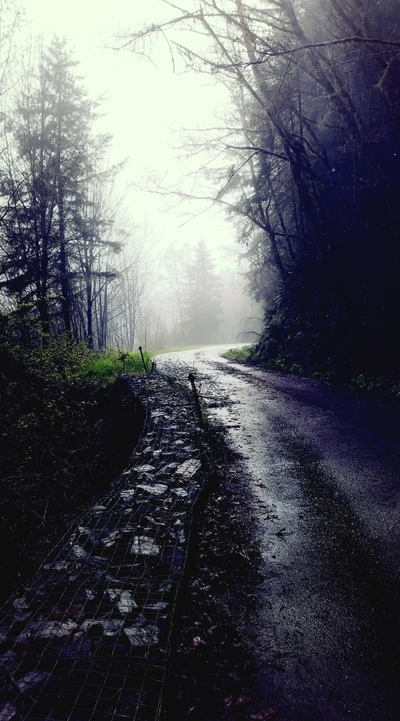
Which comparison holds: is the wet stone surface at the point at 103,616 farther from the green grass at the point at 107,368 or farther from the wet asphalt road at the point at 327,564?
the green grass at the point at 107,368

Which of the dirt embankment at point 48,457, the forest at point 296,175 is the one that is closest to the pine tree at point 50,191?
the forest at point 296,175

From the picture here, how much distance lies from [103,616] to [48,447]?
165 inches

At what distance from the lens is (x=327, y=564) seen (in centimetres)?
263

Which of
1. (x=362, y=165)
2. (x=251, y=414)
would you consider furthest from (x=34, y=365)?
(x=362, y=165)

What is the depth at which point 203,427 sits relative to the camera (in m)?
5.96

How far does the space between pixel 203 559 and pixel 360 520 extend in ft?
4.67

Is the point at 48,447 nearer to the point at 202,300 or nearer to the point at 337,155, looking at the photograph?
the point at 337,155

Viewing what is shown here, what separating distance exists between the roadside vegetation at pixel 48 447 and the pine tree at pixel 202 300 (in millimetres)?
37912

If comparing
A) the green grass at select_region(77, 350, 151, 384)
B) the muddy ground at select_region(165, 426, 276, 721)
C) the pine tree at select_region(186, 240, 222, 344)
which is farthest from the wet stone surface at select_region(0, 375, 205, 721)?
the pine tree at select_region(186, 240, 222, 344)

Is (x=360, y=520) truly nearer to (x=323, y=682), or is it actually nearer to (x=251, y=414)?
(x=323, y=682)

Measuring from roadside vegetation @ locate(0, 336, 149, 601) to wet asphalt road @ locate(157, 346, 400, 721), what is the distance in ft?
6.92

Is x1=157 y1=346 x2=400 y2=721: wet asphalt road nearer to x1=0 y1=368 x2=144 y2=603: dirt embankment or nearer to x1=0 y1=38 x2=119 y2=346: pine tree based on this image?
x1=0 y1=368 x2=144 y2=603: dirt embankment

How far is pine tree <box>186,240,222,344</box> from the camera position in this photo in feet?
154

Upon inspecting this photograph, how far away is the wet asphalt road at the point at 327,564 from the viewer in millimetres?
1762
